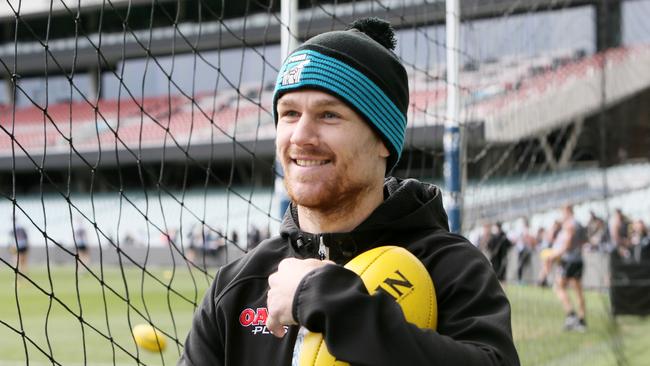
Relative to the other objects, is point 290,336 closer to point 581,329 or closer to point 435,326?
point 435,326

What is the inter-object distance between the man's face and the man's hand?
0.46ft

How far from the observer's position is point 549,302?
36.9 feet

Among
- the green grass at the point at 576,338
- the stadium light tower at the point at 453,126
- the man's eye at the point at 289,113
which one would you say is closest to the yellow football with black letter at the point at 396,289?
the man's eye at the point at 289,113

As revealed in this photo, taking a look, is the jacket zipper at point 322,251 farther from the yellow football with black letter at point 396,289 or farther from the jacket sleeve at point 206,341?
the jacket sleeve at point 206,341

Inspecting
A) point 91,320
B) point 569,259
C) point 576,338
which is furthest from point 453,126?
point 91,320

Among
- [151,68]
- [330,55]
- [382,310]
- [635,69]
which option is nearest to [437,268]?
[382,310]

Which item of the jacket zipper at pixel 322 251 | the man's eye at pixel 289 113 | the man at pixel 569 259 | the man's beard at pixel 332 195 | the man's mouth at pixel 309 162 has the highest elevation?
the man's eye at pixel 289 113

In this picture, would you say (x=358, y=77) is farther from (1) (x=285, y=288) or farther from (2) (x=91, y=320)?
(2) (x=91, y=320)

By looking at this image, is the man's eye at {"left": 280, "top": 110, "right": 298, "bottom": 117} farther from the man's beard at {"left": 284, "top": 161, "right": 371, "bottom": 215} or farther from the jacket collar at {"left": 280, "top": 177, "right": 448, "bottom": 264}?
the jacket collar at {"left": 280, "top": 177, "right": 448, "bottom": 264}

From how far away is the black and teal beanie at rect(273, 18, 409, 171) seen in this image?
54.5 inches

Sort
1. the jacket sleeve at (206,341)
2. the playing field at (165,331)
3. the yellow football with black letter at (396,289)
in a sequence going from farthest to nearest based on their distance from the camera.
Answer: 1. the playing field at (165,331)
2. the jacket sleeve at (206,341)
3. the yellow football with black letter at (396,289)

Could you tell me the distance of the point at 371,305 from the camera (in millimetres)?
1198

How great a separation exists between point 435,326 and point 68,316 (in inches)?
395

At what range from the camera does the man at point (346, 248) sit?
1199 mm
